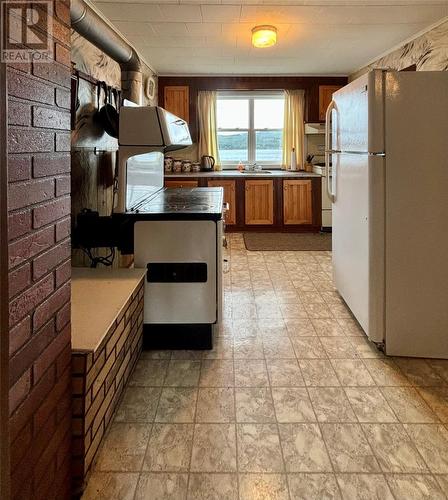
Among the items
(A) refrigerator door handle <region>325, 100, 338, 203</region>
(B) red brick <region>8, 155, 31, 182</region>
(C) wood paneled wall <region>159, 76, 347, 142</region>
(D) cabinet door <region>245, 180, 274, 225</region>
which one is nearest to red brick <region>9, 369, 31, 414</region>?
(B) red brick <region>8, 155, 31, 182</region>

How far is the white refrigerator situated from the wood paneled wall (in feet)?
13.8

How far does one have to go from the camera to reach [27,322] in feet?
3.49

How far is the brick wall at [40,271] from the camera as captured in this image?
1.00 m

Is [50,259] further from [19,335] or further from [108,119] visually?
[108,119]

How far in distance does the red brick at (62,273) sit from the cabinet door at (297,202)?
17.3ft

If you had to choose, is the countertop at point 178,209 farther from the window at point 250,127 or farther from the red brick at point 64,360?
the window at point 250,127

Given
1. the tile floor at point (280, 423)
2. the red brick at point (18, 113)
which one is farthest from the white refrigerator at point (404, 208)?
the red brick at point (18, 113)

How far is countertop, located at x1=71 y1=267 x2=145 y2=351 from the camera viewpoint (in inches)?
62.2

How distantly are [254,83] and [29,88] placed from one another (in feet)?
19.4

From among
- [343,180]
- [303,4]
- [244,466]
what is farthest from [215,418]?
[303,4]

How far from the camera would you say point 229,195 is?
6359 mm

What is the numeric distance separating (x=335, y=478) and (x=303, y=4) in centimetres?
327

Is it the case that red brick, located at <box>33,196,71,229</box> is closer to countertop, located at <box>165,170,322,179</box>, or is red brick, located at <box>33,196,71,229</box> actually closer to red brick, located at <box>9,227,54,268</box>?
red brick, located at <box>9,227,54,268</box>

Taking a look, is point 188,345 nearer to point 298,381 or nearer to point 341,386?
point 298,381
